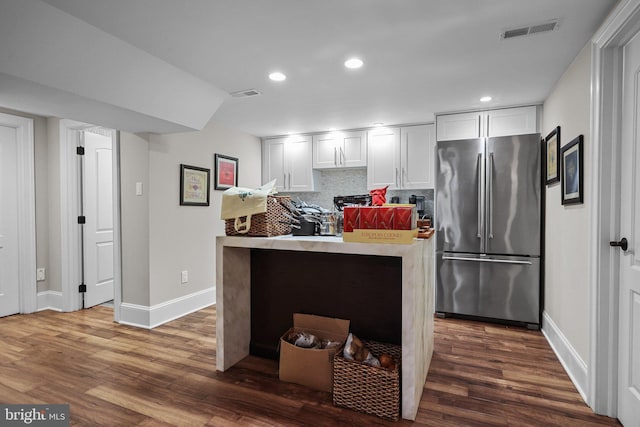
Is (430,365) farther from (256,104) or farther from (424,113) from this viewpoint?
(256,104)

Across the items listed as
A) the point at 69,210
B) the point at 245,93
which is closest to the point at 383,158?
the point at 245,93

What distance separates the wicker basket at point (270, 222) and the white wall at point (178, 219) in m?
1.54

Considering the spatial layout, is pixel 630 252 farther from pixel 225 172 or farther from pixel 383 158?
pixel 225 172

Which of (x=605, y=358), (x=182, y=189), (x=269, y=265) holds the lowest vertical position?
(x=605, y=358)

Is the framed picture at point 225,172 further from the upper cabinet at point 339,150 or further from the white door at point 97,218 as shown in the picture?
the white door at point 97,218

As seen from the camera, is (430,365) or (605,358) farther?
(430,365)

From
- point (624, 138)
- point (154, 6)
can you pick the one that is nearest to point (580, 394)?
point (624, 138)

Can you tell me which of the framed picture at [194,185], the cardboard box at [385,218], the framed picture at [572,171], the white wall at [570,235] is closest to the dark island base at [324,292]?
the cardboard box at [385,218]

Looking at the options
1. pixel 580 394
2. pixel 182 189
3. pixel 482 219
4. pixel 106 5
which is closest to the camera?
pixel 106 5

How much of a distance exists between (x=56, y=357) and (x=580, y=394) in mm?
3724

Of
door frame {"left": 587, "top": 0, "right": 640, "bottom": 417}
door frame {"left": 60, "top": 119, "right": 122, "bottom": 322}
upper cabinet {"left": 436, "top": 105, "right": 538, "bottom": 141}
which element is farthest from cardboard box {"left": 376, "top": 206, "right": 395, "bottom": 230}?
door frame {"left": 60, "top": 119, "right": 122, "bottom": 322}

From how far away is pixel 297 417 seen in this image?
1.86m

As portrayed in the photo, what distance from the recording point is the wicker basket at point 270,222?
2.22 meters
